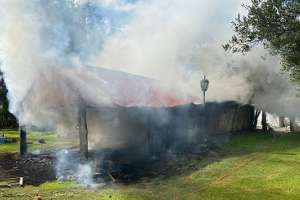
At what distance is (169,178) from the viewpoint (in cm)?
1766

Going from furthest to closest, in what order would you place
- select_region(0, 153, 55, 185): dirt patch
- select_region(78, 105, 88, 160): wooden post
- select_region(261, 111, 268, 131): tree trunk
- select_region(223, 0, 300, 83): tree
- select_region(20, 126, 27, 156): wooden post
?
select_region(261, 111, 268, 131): tree trunk < select_region(20, 126, 27, 156): wooden post < select_region(78, 105, 88, 160): wooden post < select_region(0, 153, 55, 185): dirt patch < select_region(223, 0, 300, 83): tree

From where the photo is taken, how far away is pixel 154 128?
25.8 m

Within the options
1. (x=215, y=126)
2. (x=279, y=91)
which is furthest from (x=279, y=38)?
(x=279, y=91)

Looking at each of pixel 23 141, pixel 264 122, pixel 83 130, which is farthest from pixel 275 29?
pixel 264 122

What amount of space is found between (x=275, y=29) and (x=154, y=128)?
1247 cm

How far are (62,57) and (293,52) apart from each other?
10191 millimetres

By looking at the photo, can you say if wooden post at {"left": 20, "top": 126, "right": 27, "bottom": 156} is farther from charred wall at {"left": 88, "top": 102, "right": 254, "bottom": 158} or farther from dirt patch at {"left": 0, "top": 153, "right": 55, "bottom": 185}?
charred wall at {"left": 88, "top": 102, "right": 254, "bottom": 158}

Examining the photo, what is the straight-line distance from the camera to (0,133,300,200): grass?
1464cm

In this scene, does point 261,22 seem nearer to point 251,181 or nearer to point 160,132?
point 251,181

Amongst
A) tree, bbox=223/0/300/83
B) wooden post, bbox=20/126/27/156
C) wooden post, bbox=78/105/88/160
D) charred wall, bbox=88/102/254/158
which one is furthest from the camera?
charred wall, bbox=88/102/254/158

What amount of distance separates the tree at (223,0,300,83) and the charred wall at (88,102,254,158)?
7698mm

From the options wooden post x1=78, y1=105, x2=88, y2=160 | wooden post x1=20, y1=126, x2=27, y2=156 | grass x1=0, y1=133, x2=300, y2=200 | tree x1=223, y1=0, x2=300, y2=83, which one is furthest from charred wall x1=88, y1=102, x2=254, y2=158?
tree x1=223, y1=0, x2=300, y2=83

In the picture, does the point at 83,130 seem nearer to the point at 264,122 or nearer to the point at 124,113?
the point at 124,113

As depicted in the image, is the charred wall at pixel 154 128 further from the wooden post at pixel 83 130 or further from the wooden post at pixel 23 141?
the wooden post at pixel 23 141
